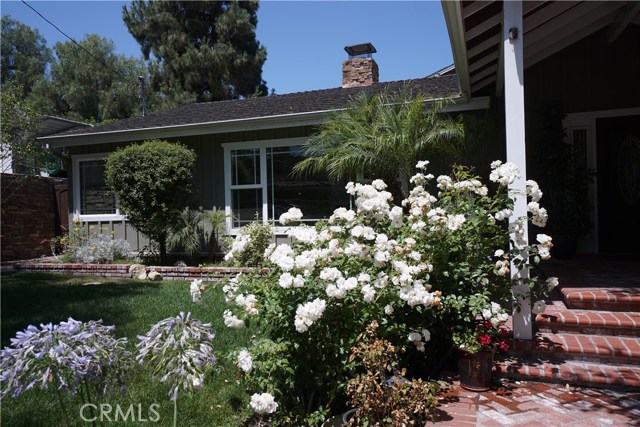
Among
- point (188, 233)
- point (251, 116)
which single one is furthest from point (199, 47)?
point (188, 233)

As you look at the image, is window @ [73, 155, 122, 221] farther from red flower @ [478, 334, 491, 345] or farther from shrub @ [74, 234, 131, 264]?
red flower @ [478, 334, 491, 345]

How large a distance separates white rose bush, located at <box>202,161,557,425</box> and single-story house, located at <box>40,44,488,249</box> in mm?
4620

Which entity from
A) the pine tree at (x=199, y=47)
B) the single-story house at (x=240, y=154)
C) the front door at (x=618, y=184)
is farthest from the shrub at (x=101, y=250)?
the pine tree at (x=199, y=47)

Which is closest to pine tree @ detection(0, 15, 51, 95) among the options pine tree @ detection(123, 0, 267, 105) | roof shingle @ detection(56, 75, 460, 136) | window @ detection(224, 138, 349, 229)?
pine tree @ detection(123, 0, 267, 105)

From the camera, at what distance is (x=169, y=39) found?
24.0m

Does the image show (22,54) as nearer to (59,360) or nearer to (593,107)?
(593,107)

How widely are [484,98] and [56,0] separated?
15329 millimetres

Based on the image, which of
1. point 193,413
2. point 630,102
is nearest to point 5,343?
point 193,413

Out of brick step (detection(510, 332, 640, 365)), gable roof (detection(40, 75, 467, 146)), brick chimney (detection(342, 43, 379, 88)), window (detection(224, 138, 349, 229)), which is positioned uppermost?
brick chimney (detection(342, 43, 379, 88))

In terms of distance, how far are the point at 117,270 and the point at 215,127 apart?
10.8 feet

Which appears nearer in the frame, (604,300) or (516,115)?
(516,115)

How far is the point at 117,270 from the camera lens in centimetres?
872

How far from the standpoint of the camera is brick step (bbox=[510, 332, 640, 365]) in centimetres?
350

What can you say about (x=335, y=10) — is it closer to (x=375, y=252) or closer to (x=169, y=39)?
(x=375, y=252)
